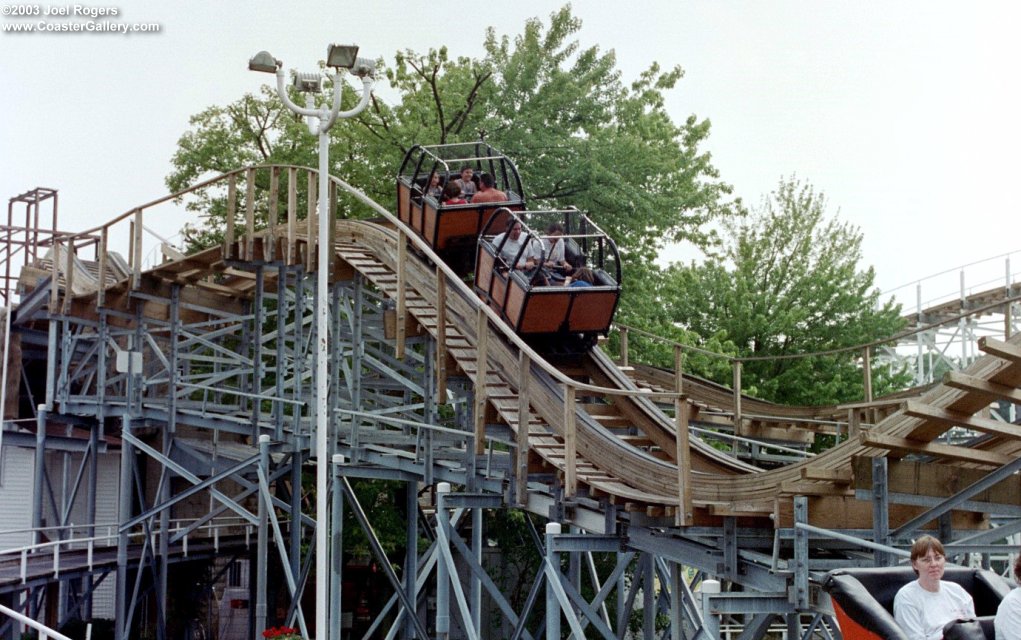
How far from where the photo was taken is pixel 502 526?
1223 inches

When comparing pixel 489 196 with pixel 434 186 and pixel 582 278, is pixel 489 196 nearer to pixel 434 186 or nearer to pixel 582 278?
A: pixel 434 186

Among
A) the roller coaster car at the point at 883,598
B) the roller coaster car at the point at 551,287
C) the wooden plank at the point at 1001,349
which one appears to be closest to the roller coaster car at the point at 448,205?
the roller coaster car at the point at 551,287

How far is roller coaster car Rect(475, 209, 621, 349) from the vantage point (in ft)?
60.8

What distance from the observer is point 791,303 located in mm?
34969

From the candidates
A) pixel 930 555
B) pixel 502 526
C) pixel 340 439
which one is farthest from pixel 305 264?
pixel 930 555

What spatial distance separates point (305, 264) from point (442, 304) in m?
5.36

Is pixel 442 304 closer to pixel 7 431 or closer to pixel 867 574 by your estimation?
pixel 867 574

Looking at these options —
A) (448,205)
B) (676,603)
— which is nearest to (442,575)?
(676,603)

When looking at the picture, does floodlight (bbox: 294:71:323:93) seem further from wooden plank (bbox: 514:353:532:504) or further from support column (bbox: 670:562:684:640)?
support column (bbox: 670:562:684:640)

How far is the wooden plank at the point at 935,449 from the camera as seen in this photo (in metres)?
12.9

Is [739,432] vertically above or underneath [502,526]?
above

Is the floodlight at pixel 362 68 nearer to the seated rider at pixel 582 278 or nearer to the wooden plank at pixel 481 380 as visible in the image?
the wooden plank at pixel 481 380

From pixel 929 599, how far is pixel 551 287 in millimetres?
9682

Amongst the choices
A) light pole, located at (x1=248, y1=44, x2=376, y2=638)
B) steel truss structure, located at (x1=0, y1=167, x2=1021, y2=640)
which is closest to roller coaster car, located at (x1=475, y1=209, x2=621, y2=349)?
steel truss structure, located at (x1=0, y1=167, x2=1021, y2=640)
